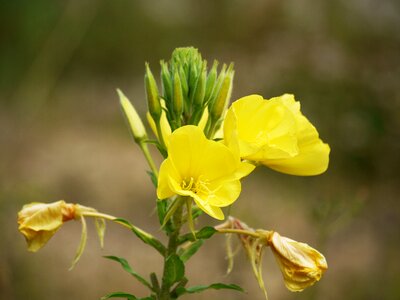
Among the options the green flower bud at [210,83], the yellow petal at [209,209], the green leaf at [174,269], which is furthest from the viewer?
the green flower bud at [210,83]

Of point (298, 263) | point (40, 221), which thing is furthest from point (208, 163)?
point (40, 221)

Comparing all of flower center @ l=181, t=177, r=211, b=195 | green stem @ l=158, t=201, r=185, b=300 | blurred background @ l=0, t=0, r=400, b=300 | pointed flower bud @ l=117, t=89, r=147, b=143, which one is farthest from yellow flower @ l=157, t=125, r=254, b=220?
blurred background @ l=0, t=0, r=400, b=300

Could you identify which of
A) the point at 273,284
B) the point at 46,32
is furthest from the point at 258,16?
the point at 273,284

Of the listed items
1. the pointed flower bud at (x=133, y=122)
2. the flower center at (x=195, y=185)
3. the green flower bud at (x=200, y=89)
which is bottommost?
the flower center at (x=195, y=185)

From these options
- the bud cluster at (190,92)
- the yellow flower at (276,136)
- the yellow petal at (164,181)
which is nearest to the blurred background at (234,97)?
the yellow flower at (276,136)

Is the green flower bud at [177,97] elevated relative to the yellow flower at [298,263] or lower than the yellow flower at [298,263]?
elevated

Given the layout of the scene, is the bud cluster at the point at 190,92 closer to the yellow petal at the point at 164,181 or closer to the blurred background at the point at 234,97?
the yellow petal at the point at 164,181

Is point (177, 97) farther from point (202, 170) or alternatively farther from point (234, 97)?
point (234, 97)
